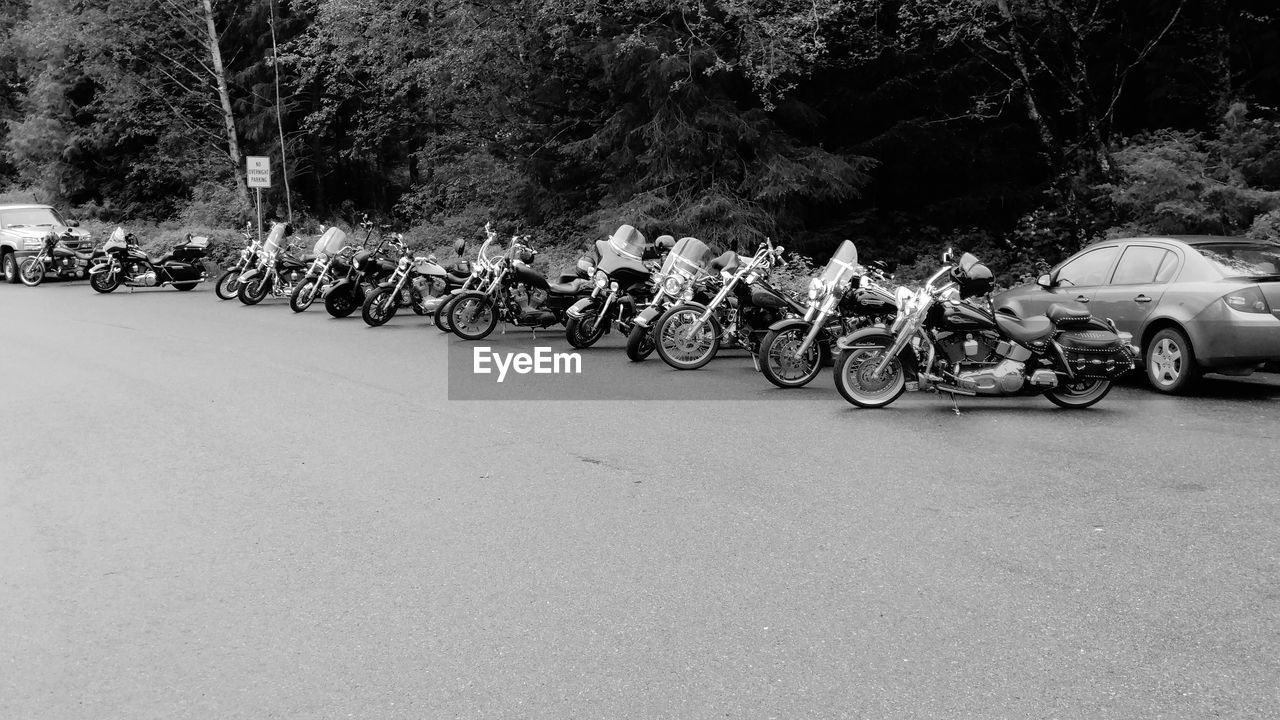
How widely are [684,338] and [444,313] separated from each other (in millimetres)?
4079

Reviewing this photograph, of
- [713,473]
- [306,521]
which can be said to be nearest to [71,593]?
[306,521]

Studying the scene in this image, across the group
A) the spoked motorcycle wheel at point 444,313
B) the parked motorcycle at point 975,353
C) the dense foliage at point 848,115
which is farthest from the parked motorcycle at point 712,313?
the dense foliage at point 848,115

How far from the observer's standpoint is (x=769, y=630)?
477 cm

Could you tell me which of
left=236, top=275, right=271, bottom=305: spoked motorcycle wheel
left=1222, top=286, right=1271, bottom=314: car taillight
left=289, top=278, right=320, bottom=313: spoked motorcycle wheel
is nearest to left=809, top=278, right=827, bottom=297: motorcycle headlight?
left=1222, top=286, right=1271, bottom=314: car taillight

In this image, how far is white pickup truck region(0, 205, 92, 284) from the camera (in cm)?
2827

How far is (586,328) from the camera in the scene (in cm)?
1447

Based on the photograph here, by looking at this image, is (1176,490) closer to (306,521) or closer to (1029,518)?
(1029,518)

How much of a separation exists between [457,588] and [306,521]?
1.59 m

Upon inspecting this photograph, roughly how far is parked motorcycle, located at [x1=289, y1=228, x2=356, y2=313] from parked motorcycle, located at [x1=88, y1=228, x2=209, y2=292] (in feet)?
22.1

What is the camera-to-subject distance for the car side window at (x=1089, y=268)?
12.0 m

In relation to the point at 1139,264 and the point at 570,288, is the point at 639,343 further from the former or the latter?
the point at 1139,264

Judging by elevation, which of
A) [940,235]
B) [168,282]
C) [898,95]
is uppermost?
[898,95]

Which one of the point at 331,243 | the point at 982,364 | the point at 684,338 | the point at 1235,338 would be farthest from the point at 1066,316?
the point at 331,243

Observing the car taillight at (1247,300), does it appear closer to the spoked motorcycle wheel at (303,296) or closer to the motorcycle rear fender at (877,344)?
the motorcycle rear fender at (877,344)
